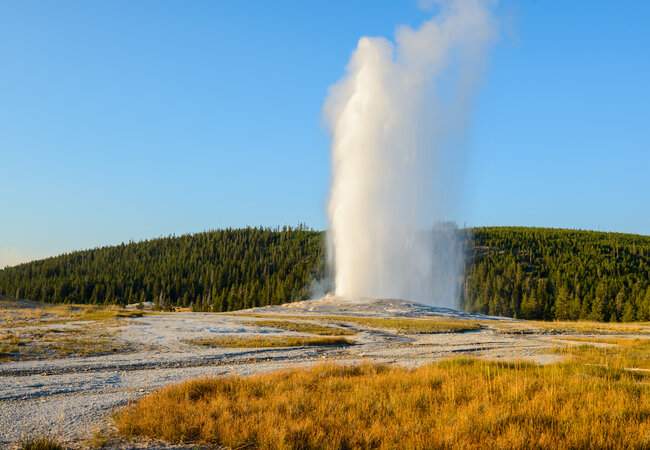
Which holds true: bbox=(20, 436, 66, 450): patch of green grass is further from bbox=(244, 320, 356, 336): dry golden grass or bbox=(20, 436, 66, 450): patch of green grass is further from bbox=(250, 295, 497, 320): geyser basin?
bbox=(250, 295, 497, 320): geyser basin

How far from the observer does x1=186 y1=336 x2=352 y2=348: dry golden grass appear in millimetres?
28422

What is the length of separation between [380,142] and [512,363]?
5645cm

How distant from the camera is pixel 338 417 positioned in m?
10.0

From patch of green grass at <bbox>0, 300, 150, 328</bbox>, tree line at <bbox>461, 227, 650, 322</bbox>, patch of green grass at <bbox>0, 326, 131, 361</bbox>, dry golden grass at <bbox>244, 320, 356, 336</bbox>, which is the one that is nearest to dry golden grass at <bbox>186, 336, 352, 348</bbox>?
patch of green grass at <bbox>0, 326, 131, 361</bbox>

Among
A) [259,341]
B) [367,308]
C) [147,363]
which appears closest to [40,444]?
[147,363]

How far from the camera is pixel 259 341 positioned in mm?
29766

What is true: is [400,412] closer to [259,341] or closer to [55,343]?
[259,341]

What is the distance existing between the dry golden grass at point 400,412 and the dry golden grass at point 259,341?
572 inches

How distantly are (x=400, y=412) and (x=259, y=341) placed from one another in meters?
20.2

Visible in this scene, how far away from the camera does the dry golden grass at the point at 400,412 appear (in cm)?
Result: 871

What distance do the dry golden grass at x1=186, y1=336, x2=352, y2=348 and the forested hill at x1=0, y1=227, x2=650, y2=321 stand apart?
74.1 metres

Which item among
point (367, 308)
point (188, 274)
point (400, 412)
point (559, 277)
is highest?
point (559, 277)

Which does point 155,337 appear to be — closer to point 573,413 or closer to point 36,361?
point 36,361

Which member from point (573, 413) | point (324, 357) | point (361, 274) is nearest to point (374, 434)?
point (573, 413)
